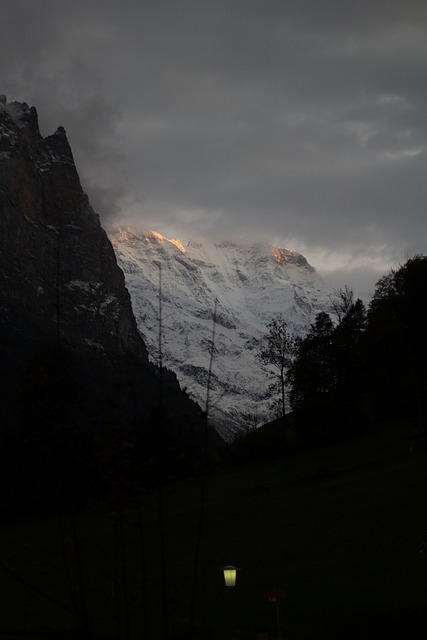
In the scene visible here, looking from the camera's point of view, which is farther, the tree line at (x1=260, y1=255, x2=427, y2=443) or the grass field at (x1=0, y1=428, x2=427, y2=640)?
the tree line at (x1=260, y1=255, x2=427, y2=443)

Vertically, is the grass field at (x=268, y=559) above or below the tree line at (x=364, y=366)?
below

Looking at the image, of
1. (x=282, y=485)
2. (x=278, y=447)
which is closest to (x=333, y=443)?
(x=278, y=447)

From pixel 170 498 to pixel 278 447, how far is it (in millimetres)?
12782

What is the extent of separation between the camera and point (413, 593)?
29.0 m

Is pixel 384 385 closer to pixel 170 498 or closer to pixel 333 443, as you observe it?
pixel 333 443

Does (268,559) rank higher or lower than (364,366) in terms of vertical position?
lower

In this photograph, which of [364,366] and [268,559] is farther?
[364,366]

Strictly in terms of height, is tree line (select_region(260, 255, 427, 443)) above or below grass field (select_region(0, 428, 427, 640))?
above

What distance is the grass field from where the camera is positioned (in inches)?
1079

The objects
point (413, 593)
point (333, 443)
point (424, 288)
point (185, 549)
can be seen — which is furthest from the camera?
point (333, 443)

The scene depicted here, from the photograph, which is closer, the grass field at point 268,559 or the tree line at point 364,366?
the grass field at point 268,559

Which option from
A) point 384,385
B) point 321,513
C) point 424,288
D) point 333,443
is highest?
point 424,288

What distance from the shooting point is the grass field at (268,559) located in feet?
89.9

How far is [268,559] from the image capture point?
37594 millimetres
